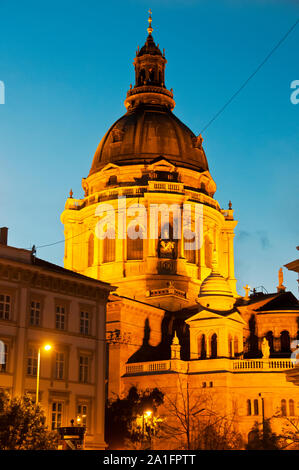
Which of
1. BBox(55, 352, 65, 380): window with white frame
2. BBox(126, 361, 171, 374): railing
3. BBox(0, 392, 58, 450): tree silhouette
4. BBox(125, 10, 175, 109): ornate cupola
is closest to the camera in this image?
BBox(0, 392, 58, 450): tree silhouette

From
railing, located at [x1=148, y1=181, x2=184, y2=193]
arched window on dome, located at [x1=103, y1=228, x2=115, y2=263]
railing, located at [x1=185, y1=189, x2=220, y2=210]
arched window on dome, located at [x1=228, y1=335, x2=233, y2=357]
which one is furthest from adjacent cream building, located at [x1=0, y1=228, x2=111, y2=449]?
railing, located at [x1=185, y1=189, x2=220, y2=210]

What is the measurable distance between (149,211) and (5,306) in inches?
1671

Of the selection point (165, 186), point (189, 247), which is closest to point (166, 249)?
point (189, 247)

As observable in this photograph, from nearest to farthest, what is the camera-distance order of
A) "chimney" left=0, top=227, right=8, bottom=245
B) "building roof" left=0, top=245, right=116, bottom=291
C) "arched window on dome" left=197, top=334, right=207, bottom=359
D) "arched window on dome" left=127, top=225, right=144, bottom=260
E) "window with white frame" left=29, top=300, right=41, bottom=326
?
1. "building roof" left=0, top=245, right=116, bottom=291
2. "window with white frame" left=29, top=300, right=41, bottom=326
3. "chimney" left=0, top=227, right=8, bottom=245
4. "arched window on dome" left=197, top=334, right=207, bottom=359
5. "arched window on dome" left=127, top=225, right=144, bottom=260

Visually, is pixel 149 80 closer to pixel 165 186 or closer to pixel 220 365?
pixel 165 186

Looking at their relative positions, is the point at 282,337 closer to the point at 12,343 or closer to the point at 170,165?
the point at 170,165

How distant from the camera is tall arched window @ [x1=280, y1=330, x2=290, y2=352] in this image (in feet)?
277

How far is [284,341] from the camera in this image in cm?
8488

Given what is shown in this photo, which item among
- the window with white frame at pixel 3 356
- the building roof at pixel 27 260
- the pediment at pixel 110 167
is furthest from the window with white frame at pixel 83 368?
the pediment at pixel 110 167

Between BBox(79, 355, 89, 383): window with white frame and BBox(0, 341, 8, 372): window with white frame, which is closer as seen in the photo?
BBox(0, 341, 8, 372): window with white frame

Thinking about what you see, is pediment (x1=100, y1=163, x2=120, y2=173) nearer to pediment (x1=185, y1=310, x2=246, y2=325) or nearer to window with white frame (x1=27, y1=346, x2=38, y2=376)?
pediment (x1=185, y1=310, x2=246, y2=325)

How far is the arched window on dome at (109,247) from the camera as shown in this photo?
99.0 m

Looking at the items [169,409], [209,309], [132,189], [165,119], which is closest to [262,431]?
[169,409]

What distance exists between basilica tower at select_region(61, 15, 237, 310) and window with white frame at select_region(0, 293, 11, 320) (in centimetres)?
3415
